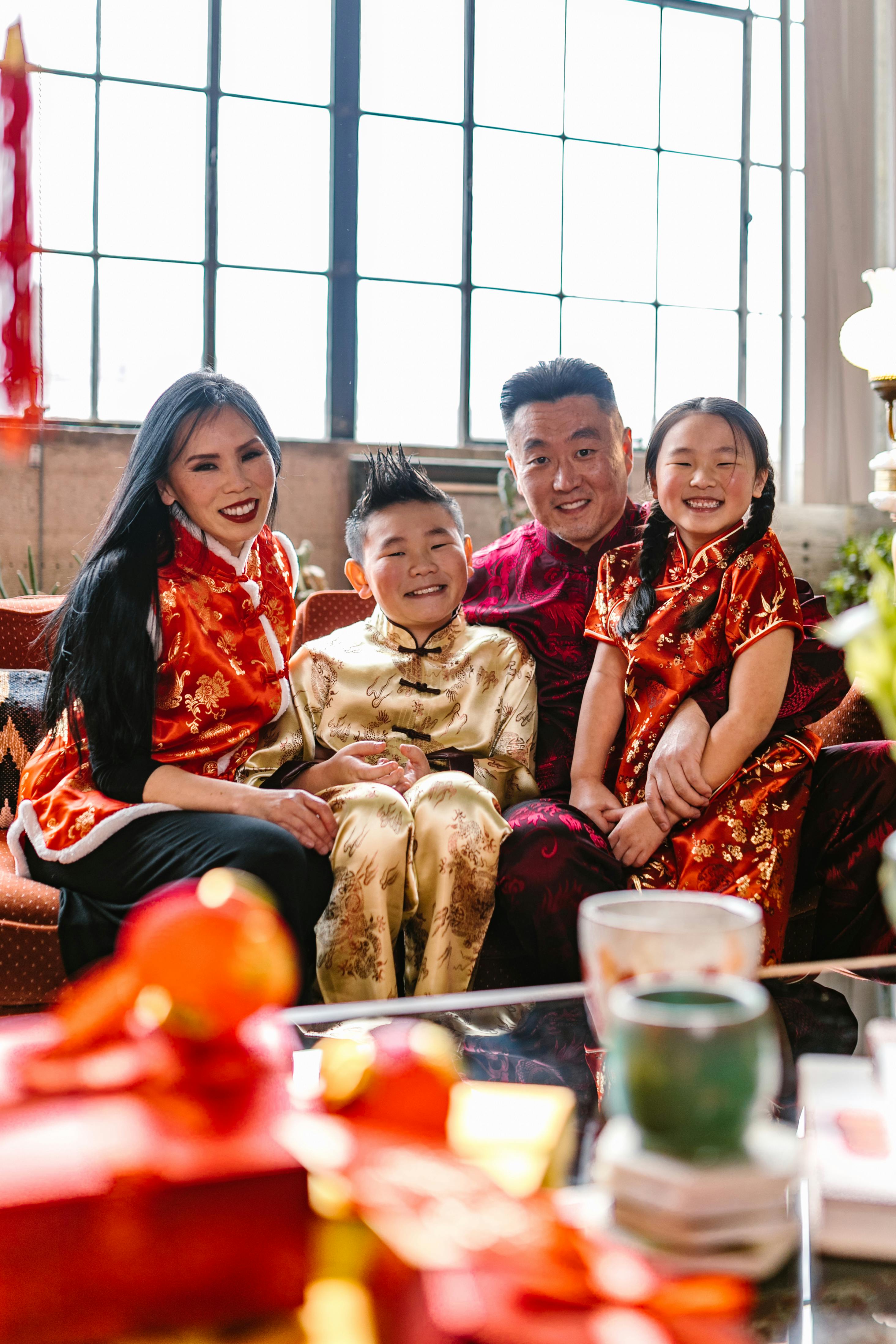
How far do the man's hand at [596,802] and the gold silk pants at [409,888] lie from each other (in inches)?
6.5

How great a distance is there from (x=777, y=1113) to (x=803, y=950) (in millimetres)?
1105

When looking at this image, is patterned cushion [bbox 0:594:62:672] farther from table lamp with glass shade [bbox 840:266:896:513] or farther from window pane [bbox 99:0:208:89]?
window pane [bbox 99:0:208:89]

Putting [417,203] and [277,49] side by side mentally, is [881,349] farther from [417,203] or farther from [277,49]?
[277,49]

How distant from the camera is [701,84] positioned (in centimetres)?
480

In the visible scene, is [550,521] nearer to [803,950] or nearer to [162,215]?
[803,950]

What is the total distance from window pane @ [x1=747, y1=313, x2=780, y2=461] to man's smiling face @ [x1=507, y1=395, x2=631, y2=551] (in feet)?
9.88

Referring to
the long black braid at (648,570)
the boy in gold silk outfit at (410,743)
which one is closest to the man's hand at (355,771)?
the boy in gold silk outfit at (410,743)

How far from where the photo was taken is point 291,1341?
1.62 ft

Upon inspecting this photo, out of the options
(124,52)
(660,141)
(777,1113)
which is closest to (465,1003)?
(777,1113)

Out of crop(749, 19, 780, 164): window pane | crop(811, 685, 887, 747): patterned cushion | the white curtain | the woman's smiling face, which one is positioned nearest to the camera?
the woman's smiling face

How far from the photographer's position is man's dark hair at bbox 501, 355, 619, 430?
2.08 metres

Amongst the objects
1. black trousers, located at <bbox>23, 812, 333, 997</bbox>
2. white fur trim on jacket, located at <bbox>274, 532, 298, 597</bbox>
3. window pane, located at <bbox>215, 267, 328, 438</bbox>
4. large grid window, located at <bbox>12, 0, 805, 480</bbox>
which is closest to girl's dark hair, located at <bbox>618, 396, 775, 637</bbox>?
white fur trim on jacket, located at <bbox>274, 532, 298, 597</bbox>

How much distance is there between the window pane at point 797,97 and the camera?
4.73 m

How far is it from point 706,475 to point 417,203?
9.49 feet
